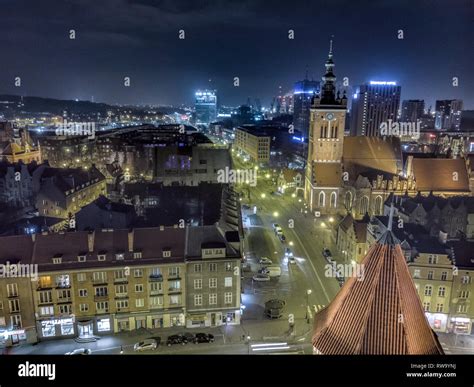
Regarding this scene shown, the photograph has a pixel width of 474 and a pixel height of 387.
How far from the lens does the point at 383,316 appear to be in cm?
514

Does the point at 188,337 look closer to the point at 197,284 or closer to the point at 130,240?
the point at 197,284

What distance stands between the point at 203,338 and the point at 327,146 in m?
22.8

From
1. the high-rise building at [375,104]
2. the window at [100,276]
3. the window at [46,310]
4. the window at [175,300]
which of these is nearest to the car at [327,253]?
the window at [175,300]

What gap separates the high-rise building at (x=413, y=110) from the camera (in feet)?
279

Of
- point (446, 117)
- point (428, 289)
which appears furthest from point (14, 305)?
point (446, 117)

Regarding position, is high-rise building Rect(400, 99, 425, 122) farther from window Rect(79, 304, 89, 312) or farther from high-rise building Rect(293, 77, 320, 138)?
window Rect(79, 304, 89, 312)

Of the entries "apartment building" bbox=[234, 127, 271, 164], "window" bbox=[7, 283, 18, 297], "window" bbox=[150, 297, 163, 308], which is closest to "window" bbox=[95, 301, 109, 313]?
"window" bbox=[150, 297, 163, 308]

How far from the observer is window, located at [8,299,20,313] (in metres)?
14.0

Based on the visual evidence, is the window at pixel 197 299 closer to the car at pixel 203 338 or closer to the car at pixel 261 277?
the car at pixel 203 338

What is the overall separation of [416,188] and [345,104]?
9174mm

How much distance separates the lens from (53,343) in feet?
46.8

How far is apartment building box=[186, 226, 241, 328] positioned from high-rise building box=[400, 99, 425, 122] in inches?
3209

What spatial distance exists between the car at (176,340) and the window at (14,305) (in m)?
5.67
